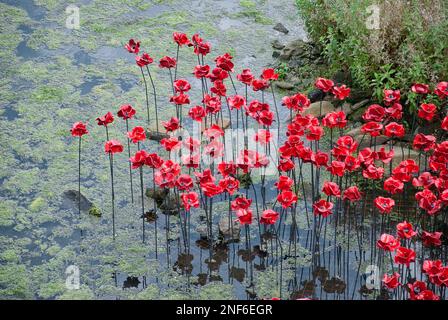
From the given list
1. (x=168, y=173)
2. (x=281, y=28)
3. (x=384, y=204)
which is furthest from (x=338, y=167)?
(x=281, y=28)

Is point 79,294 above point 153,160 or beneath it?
beneath

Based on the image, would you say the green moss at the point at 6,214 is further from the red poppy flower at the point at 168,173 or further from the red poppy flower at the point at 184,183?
the red poppy flower at the point at 184,183

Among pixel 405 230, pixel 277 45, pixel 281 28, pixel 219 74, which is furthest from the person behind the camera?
pixel 281 28

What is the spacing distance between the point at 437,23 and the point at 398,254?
2999 millimetres

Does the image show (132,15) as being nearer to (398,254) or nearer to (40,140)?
(40,140)

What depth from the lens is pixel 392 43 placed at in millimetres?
7250

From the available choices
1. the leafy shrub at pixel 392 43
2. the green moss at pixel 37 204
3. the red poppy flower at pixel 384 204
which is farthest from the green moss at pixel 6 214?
the leafy shrub at pixel 392 43

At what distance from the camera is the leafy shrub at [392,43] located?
272 inches

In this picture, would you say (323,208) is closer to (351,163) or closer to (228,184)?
(351,163)

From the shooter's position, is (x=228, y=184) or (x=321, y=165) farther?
(x=321, y=165)

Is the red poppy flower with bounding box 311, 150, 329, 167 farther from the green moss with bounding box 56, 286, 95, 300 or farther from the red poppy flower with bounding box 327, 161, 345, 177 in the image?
the green moss with bounding box 56, 286, 95, 300

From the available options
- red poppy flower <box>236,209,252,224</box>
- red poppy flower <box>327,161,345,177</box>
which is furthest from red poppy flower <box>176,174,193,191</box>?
red poppy flower <box>327,161,345,177</box>

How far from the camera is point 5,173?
6621mm
